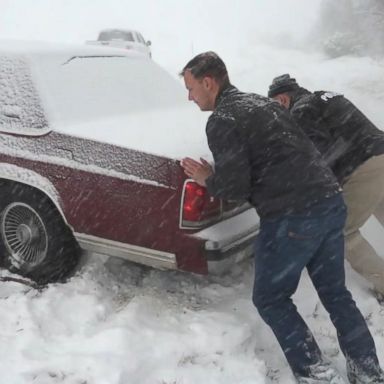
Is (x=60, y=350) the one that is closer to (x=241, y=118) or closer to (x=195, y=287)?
(x=195, y=287)

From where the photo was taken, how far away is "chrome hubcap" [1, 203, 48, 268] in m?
3.89

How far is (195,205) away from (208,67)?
875 mm

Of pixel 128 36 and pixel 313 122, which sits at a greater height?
pixel 313 122

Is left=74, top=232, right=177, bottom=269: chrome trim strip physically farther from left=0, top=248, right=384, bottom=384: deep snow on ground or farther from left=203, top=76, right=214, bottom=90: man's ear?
left=203, top=76, right=214, bottom=90: man's ear

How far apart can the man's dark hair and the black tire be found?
61.2 inches

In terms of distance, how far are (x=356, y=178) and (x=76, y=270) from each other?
2.05m

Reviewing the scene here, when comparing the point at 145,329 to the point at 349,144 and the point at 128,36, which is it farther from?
the point at 128,36

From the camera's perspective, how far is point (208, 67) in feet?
9.02

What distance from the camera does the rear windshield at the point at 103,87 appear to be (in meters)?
4.01

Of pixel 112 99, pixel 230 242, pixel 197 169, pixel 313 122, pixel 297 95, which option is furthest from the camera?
pixel 112 99

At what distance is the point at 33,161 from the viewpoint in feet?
12.2

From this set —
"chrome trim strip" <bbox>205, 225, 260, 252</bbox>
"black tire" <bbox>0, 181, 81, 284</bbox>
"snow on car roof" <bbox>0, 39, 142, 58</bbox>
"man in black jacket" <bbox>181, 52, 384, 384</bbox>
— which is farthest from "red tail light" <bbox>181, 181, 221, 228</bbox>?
"snow on car roof" <bbox>0, 39, 142, 58</bbox>

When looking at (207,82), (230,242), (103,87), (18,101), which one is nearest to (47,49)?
(103,87)

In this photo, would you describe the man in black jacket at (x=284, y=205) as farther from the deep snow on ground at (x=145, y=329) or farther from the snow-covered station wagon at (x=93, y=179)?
the snow-covered station wagon at (x=93, y=179)
